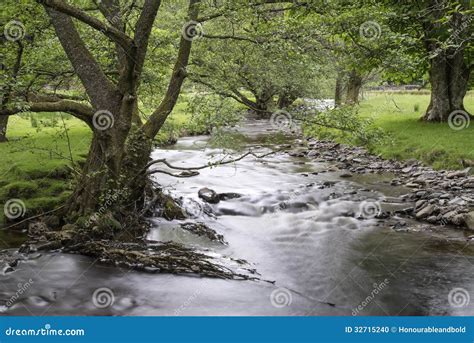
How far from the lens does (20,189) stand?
1416 centimetres

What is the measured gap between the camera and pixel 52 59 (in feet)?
44.3

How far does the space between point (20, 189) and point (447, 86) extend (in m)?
22.3

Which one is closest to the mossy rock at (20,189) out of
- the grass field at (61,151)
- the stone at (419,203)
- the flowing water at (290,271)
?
the grass field at (61,151)

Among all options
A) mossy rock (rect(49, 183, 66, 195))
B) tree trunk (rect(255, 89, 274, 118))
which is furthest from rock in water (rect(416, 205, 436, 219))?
tree trunk (rect(255, 89, 274, 118))

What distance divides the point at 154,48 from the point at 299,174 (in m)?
9.00

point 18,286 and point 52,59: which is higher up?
point 52,59

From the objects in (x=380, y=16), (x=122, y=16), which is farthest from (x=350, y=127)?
(x=122, y=16)

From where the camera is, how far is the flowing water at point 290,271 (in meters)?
9.02

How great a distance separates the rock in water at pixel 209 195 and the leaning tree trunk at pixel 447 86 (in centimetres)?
1535

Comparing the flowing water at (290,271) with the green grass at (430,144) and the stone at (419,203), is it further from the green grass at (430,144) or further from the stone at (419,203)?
the green grass at (430,144)

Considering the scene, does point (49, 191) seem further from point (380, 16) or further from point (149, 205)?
point (380, 16)

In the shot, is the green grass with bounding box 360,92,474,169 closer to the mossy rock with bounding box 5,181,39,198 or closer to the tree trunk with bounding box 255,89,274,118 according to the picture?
the tree trunk with bounding box 255,89,274,118

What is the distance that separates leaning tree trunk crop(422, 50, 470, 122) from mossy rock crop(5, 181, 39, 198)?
2118cm

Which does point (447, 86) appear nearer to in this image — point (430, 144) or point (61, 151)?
point (430, 144)
